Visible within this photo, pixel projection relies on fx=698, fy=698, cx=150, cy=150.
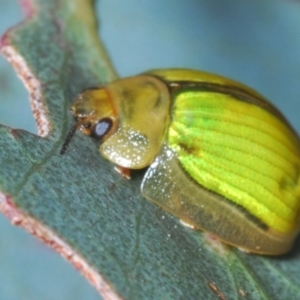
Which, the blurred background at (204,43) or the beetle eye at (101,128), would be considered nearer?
the beetle eye at (101,128)

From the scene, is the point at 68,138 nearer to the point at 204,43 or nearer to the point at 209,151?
the point at 209,151

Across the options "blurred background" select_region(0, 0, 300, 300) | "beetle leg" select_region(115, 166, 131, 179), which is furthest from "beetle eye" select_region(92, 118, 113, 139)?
"blurred background" select_region(0, 0, 300, 300)

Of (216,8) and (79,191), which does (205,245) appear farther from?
(216,8)

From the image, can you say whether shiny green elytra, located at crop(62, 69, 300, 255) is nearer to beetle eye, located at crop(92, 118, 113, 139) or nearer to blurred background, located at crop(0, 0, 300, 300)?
beetle eye, located at crop(92, 118, 113, 139)

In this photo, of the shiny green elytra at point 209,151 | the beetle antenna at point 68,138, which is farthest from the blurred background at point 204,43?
the beetle antenna at point 68,138

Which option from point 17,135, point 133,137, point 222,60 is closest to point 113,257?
point 17,135

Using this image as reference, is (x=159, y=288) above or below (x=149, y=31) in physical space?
below

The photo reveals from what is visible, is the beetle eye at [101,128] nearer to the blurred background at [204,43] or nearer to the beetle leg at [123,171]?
the beetle leg at [123,171]

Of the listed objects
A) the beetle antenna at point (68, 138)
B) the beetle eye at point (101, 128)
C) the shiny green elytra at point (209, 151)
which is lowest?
the shiny green elytra at point (209, 151)
